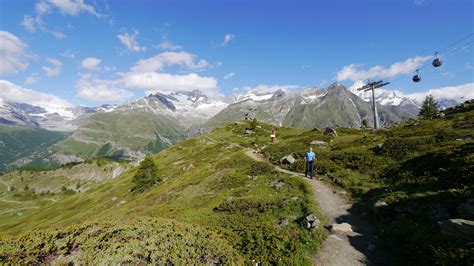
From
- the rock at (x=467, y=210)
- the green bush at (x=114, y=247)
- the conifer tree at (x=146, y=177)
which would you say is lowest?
the conifer tree at (x=146, y=177)

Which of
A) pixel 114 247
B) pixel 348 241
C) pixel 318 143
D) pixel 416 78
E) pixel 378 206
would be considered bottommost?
pixel 348 241

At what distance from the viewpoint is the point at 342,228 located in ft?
64.6

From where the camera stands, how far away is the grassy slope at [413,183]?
14742 mm

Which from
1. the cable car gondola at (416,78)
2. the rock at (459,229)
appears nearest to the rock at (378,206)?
the rock at (459,229)

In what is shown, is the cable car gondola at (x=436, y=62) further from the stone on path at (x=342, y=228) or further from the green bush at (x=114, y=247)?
the green bush at (x=114, y=247)

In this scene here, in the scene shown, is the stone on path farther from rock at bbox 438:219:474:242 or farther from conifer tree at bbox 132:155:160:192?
conifer tree at bbox 132:155:160:192

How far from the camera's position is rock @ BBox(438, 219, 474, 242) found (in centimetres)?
1338

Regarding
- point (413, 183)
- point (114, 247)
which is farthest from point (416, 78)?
point (114, 247)

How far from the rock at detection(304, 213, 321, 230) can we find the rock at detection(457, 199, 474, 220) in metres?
8.32

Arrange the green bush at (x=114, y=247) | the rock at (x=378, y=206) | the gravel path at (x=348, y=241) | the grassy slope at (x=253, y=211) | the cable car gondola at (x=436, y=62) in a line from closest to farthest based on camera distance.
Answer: the green bush at (x=114, y=247)
the gravel path at (x=348, y=241)
the grassy slope at (x=253, y=211)
the rock at (x=378, y=206)
the cable car gondola at (x=436, y=62)

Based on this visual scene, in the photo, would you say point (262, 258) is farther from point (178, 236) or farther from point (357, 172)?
point (357, 172)

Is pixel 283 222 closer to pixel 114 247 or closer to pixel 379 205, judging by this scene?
pixel 379 205

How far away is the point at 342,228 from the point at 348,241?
1636 mm

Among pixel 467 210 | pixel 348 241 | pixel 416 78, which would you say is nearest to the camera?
pixel 467 210
